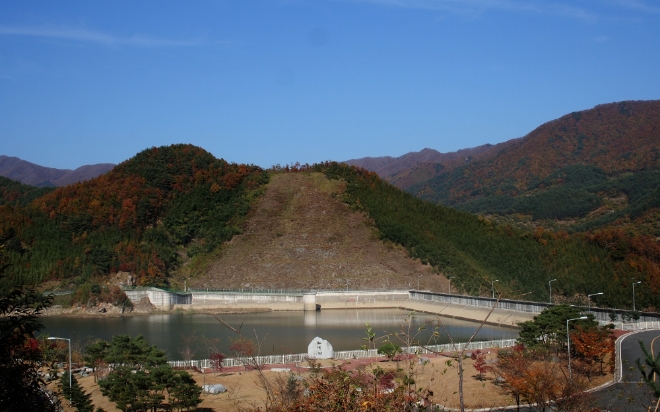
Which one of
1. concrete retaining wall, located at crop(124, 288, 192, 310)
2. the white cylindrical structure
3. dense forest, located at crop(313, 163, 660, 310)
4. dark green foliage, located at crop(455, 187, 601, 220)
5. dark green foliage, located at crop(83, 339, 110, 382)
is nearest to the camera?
dark green foliage, located at crop(83, 339, 110, 382)

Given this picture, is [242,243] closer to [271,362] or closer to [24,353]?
[271,362]

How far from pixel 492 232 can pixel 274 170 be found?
3486cm

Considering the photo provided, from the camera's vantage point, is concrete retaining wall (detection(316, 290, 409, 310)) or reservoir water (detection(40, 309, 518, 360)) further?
concrete retaining wall (detection(316, 290, 409, 310))

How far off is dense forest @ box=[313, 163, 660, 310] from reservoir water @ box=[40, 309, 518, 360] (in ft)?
36.7

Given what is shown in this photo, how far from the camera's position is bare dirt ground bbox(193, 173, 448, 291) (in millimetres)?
81312

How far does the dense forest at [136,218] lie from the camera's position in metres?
80.9

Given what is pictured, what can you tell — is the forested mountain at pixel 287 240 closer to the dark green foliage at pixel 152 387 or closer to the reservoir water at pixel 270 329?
the reservoir water at pixel 270 329

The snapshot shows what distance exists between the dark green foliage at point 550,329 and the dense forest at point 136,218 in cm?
4932

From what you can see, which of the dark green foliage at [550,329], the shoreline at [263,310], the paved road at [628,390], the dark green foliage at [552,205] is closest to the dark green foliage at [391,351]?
the paved road at [628,390]

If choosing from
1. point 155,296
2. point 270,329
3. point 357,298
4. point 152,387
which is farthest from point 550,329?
point 155,296

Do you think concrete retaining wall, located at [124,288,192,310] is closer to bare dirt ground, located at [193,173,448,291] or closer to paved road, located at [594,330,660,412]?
bare dirt ground, located at [193,173,448,291]

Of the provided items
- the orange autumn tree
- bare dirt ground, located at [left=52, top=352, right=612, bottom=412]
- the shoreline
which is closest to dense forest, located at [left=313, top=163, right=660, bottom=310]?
the shoreline

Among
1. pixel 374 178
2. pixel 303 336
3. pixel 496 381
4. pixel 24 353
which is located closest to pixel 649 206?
pixel 374 178

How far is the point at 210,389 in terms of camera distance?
108ft
